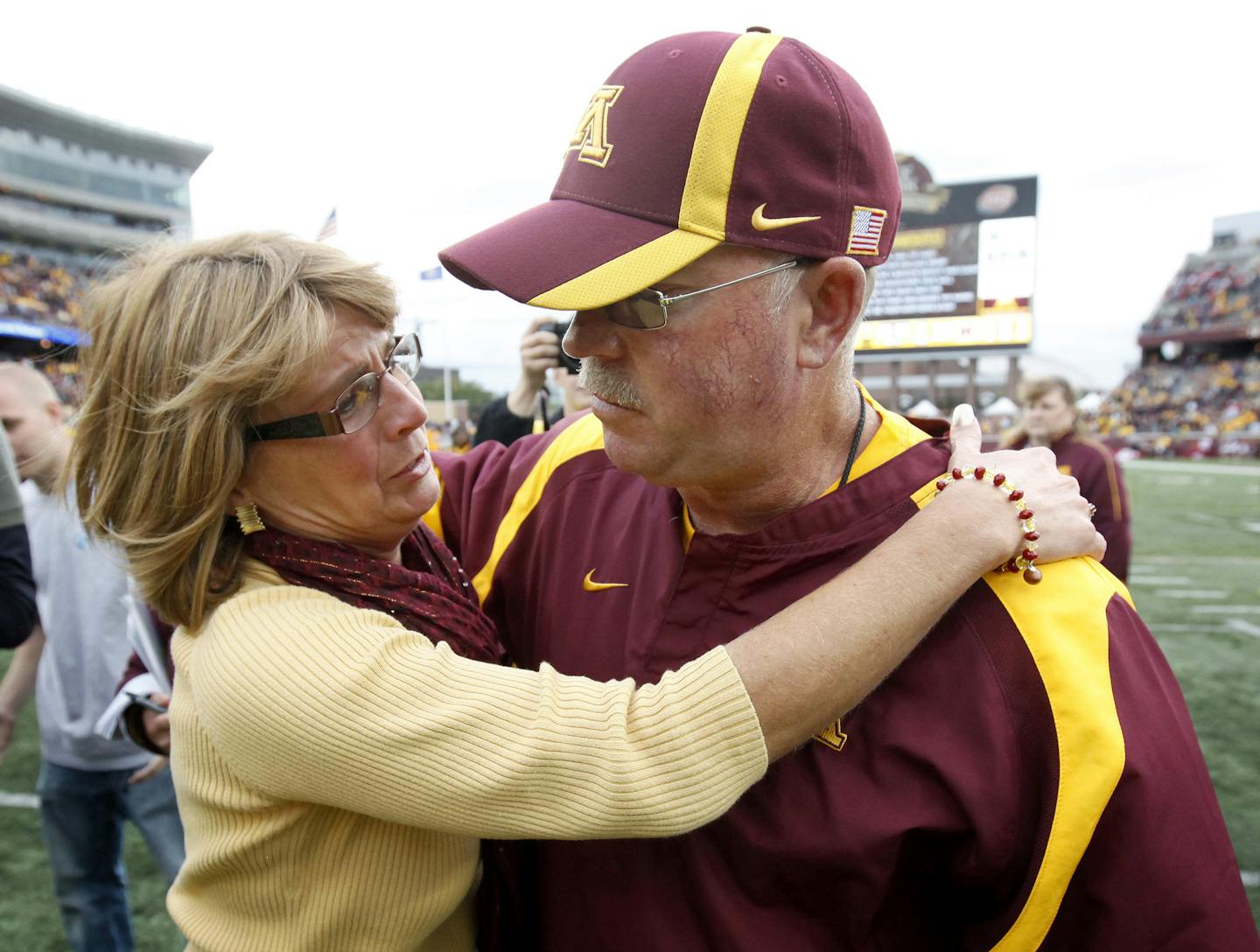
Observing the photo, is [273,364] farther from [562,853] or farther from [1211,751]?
[1211,751]

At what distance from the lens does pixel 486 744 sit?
1.04 meters

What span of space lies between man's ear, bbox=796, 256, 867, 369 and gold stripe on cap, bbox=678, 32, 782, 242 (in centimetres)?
18

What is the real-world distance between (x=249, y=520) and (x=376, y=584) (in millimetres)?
213

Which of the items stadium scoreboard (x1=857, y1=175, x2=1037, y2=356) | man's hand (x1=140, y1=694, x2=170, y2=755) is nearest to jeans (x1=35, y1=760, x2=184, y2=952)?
man's hand (x1=140, y1=694, x2=170, y2=755)

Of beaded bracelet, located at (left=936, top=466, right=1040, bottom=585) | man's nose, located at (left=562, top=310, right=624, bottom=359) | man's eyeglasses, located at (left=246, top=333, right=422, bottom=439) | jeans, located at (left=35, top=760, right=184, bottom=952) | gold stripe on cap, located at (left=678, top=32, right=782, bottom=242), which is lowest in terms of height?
jeans, located at (left=35, top=760, right=184, bottom=952)

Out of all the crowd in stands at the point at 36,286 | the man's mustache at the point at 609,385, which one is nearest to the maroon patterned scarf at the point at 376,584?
the man's mustache at the point at 609,385

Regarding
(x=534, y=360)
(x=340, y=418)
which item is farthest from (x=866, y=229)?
(x=534, y=360)

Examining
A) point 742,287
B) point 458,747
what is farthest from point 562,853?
point 742,287

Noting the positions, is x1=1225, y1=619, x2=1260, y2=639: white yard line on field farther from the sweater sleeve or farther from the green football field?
the sweater sleeve

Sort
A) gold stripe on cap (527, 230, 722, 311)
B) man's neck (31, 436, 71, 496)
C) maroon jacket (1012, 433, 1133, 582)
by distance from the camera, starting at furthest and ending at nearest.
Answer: maroon jacket (1012, 433, 1133, 582), man's neck (31, 436, 71, 496), gold stripe on cap (527, 230, 722, 311)

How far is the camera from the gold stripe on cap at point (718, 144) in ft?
3.73

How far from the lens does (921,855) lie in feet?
3.69

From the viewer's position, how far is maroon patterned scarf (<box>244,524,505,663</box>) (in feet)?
4.22

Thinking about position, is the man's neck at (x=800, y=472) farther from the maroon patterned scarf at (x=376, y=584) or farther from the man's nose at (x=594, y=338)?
the maroon patterned scarf at (x=376, y=584)
